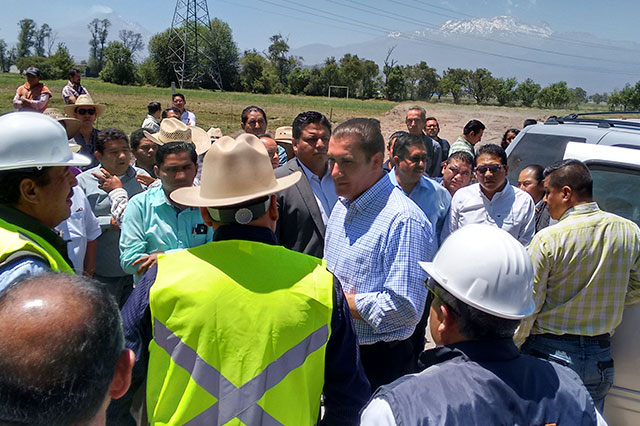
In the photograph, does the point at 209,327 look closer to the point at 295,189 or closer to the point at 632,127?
the point at 295,189

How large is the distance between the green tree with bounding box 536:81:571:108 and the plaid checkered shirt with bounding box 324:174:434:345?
3243 inches

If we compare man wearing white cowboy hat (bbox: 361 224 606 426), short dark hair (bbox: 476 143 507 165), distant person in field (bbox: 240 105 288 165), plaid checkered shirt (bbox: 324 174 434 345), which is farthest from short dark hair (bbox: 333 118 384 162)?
distant person in field (bbox: 240 105 288 165)

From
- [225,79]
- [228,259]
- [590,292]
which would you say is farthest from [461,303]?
[225,79]

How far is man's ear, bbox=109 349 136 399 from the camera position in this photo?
3.89 feet

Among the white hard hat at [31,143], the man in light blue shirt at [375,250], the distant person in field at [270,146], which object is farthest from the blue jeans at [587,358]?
the distant person in field at [270,146]

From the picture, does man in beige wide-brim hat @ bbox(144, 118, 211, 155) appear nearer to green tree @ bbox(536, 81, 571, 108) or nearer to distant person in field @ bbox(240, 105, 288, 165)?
distant person in field @ bbox(240, 105, 288, 165)

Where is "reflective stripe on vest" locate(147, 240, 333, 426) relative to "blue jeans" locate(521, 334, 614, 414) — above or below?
above

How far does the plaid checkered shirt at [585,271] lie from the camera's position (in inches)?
109

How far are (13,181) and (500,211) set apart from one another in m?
3.72

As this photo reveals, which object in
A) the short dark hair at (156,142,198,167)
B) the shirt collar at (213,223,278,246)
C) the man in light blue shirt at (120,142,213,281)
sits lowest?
the man in light blue shirt at (120,142,213,281)

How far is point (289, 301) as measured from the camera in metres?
1.64

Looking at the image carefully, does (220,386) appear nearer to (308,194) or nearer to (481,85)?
(308,194)

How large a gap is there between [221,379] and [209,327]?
187 mm

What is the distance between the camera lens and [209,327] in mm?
1578
